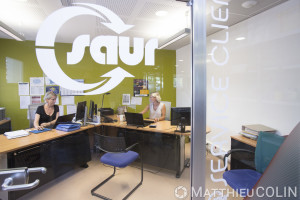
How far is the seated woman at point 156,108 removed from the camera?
2.73 metres

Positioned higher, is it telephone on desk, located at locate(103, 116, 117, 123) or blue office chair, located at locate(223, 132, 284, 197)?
telephone on desk, located at locate(103, 116, 117, 123)

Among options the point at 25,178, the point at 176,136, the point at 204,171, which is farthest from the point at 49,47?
the point at 176,136

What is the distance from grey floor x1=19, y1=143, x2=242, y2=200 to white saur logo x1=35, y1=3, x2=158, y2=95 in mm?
1571

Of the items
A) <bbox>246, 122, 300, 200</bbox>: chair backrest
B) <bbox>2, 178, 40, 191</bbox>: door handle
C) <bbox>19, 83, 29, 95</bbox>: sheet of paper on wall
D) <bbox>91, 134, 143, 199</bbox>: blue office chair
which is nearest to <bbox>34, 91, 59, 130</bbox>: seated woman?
<bbox>19, 83, 29, 95</bbox>: sheet of paper on wall

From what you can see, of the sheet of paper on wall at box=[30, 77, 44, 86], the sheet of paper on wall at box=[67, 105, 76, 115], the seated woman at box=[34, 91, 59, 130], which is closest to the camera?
the sheet of paper on wall at box=[30, 77, 44, 86]

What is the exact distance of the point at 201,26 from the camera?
3.83ft

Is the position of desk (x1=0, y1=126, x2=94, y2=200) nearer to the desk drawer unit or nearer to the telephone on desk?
the telephone on desk

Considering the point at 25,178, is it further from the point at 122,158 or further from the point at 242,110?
the point at 242,110

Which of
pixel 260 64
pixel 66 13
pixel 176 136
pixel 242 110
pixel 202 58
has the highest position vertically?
pixel 66 13

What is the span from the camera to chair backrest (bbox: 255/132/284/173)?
1.77 meters

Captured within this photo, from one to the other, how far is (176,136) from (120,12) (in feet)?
7.18

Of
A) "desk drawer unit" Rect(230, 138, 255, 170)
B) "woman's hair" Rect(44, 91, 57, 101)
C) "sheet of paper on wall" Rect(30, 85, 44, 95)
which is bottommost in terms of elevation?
"desk drawer unit" Rect(230, 138, 255, 170)

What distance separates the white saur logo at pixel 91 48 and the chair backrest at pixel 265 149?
1.76 meters

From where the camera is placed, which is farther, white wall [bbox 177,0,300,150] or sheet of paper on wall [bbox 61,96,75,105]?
sheet of paper on wall [bbox 61,96,75,105]
